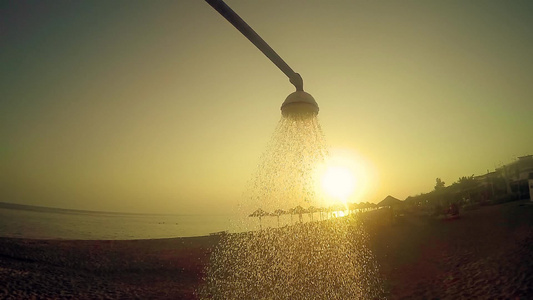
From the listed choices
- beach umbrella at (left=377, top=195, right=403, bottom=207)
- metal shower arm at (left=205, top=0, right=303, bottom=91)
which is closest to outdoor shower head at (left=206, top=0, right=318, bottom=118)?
metal shower arm at (left=205, top=0, right=303, bottom=91)

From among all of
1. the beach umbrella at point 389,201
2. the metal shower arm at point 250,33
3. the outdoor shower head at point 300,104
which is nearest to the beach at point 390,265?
the beach umbrella at point 389,201

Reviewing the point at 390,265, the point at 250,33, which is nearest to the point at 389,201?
the point at 390,265

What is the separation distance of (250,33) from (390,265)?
1582 cm

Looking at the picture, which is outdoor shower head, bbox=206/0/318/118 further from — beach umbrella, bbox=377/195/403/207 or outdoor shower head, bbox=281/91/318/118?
beach umbrella, bbox=377/195/403/207

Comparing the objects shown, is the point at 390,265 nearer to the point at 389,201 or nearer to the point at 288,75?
the point at 389,201

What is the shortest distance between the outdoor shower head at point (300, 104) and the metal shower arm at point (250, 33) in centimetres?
28

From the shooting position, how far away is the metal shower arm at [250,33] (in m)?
2.30

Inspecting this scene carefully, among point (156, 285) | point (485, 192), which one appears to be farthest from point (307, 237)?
point (485, 192)

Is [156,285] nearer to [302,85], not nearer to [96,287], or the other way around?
[96,287]

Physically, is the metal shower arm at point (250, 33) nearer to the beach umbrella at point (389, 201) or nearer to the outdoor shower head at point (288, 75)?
the outdoor shower head at point (288, 75)

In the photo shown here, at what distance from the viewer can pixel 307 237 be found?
20.6 meters

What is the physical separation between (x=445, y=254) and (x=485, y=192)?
2438cm

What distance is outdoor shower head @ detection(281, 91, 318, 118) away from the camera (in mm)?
2857

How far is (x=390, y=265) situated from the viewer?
14.0 meters
